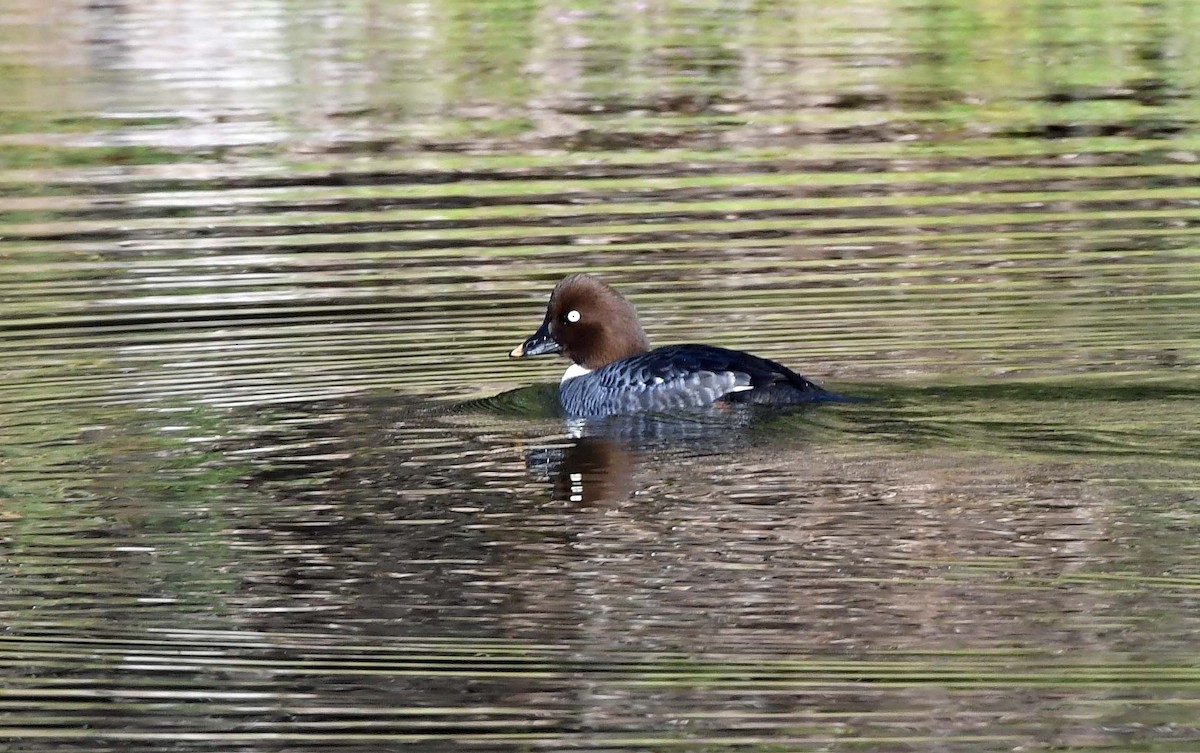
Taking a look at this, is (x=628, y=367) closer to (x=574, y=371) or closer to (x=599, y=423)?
(x=599, y=423)

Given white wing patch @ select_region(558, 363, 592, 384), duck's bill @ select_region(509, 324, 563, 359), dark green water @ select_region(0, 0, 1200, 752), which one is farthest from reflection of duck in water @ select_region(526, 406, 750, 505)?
duck's bill @ select_region(509, 324, 563, 359)

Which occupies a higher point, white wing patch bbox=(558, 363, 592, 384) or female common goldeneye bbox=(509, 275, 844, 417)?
female common goldeneye bbox=(509, 275, 844, 417)

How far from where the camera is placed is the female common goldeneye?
32.5ft

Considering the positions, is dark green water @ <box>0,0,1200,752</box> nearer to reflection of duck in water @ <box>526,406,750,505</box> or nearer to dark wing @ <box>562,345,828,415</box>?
reflection of duck in water @ <box>526,406,750,505</box>

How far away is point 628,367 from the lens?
1033cm

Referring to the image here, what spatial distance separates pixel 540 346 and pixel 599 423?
3.35 feet

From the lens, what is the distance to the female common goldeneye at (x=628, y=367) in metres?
9.91

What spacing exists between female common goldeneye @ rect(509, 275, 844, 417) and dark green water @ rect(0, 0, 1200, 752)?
0.20m

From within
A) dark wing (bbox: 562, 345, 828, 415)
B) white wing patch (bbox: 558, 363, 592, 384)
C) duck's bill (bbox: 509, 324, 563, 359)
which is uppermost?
dark wing (bbox: 562, 345, 828, 415)

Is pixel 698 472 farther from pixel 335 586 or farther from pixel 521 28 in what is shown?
pixel 521 28

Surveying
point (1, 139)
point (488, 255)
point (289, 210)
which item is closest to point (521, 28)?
point (1, 139)

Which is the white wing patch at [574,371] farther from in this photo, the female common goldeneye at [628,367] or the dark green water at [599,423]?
the dark green water at [599,423]

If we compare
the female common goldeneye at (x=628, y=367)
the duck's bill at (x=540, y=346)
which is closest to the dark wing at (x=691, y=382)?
the female common goldeneye at (x=628, y=367)

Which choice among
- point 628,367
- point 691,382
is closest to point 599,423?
point 628,367
